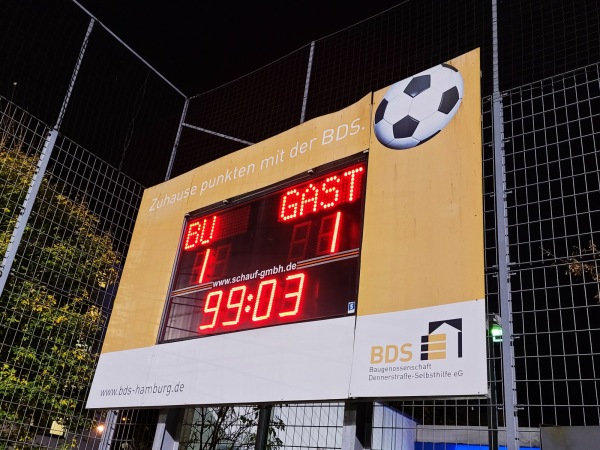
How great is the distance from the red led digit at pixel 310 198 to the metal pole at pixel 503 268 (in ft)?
4.01

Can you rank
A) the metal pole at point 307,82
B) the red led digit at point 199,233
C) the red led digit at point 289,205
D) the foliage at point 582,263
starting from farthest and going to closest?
the metal pole at point 307,82
the red led digit at point 199,233
the red led digit at point 289,205
the foliage at point 582,263

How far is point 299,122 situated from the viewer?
5684 millimetres

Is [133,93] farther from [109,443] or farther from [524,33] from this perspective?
[524,33]

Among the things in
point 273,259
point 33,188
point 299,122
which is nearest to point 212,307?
point 273,259

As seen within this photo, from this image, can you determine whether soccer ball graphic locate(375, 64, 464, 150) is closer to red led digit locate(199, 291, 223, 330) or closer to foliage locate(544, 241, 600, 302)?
foliage locate(544, 241, 600, 302)

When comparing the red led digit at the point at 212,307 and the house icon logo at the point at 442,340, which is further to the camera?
the red led digit at the point at 212,307

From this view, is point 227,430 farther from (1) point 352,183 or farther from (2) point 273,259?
(1) point 352,183

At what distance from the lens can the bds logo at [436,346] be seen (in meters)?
2.99

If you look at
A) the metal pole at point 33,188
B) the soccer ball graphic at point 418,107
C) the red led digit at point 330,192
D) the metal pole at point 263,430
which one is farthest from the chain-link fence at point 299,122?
the red led digit at point 330,192

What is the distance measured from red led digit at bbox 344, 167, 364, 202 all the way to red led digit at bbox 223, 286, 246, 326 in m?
1.01

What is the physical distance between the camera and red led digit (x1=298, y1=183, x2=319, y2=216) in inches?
164

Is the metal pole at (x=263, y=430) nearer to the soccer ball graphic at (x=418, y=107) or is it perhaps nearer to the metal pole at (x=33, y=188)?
the soccer ball graphic at (x=418, y=107)

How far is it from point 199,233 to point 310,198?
118 cm

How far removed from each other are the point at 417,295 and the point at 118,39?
483cm
